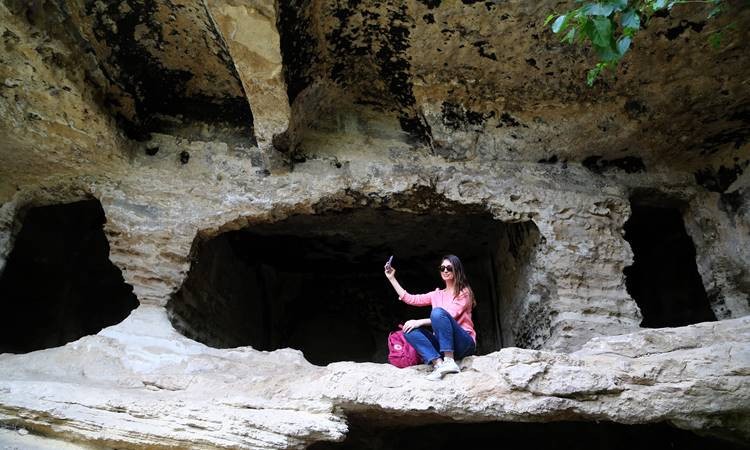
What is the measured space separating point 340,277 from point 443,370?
3.16 metres

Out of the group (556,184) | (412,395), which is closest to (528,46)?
(556,184)

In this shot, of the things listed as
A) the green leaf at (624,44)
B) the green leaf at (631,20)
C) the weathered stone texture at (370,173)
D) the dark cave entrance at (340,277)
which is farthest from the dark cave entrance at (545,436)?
the green leaf at (631,20)

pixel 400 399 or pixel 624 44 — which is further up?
pixel 624 44

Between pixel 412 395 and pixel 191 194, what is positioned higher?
pixel 191 194

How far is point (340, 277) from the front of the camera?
6438 millimetres

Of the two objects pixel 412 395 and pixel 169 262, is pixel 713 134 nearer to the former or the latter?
pixel 412 395

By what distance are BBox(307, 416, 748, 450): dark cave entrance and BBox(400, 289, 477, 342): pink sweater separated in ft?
3.27

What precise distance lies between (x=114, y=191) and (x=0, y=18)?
1.18 metres

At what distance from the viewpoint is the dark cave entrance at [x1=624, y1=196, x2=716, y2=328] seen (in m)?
5.77

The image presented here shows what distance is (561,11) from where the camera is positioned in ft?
13.2

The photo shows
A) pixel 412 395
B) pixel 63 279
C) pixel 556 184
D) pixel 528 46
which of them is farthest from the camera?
pixel 63 279

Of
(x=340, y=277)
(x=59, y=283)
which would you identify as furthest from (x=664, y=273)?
(x=59, y=283)

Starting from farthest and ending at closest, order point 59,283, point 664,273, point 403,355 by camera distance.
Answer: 1. point 664,273
2. point 59,283
3. point 403,355

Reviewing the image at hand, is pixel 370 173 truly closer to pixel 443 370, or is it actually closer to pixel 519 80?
pixel 519 80
